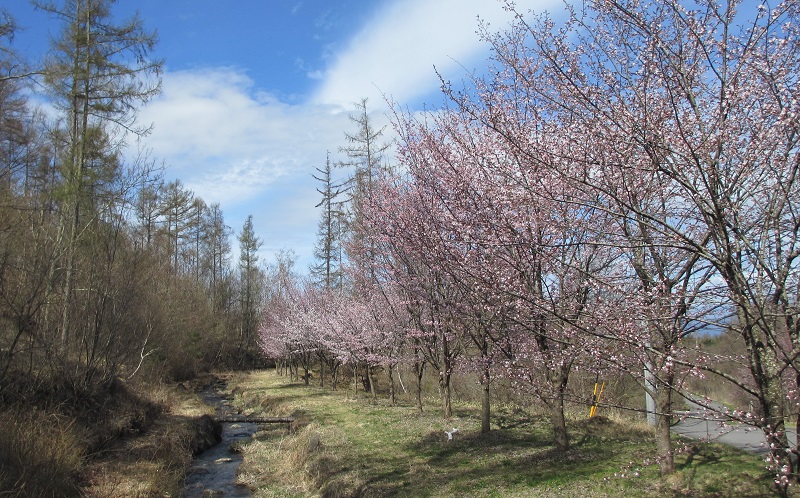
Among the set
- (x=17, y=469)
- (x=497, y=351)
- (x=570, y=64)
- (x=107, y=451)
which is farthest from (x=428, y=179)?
(x=107, y=451)

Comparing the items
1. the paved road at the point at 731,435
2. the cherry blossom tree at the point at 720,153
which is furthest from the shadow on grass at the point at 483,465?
the cherry blossom tree at the point at 720,153

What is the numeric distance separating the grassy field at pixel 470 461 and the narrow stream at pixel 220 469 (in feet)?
1.06

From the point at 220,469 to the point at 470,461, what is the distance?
6410 millimetres

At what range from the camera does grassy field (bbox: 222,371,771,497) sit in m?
5.63

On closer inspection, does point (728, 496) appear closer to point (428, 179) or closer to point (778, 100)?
point (778, 100)

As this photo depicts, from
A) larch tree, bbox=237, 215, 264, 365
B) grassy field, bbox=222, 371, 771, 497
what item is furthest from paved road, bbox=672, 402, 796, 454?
larch tree, bbox=237, 215, 264, 365

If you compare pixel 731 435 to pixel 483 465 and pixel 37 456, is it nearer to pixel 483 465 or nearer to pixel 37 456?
pixel 483 465

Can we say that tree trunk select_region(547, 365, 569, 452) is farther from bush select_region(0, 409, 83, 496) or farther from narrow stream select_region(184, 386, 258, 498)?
bush select_region(0, 409, 83, 496)

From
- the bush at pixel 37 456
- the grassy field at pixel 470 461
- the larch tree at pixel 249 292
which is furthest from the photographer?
the larch tree at pixel 249 292

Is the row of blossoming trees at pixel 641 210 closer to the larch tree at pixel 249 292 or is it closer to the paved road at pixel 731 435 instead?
the paved road at pixel 731 435

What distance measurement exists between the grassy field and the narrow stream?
0.32 metres

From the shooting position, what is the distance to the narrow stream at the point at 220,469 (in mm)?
9531

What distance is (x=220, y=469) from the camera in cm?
1127

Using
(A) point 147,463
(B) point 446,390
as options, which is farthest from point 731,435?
(A) point 147,463
